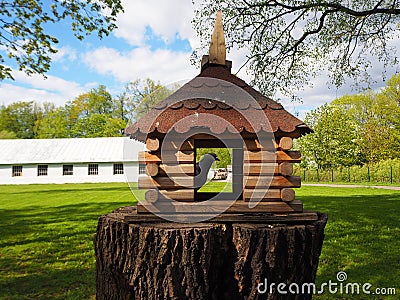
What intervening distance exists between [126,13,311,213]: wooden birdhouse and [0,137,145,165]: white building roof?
2948 cm

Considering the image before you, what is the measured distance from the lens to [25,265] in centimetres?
723

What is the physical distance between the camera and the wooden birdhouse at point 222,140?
2869mm

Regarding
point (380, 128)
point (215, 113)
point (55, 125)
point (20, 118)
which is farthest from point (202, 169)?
point (20, 118)

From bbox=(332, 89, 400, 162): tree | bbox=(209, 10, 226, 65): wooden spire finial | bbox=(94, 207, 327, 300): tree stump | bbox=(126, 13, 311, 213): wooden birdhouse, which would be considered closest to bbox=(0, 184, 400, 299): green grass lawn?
bbox=(94, 207, 327, 300): tree stump

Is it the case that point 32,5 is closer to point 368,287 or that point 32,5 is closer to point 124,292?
point 124,292

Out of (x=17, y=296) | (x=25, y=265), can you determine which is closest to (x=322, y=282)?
(x=17, y=296)

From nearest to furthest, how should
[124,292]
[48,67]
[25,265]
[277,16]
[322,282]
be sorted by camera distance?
[124,292] < [322,282] < [25,265] < [48,67] < [277,16]

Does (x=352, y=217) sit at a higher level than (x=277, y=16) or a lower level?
lower

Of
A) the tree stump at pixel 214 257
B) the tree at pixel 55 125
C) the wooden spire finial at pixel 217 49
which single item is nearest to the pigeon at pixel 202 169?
the tree stump at pixel 214 257

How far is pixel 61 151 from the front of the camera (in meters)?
35.2

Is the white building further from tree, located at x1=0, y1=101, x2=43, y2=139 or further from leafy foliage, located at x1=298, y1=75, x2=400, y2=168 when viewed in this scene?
tree, located at x1=0, y1=101, x2=43, y2=139

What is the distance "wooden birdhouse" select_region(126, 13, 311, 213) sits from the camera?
9.41ft

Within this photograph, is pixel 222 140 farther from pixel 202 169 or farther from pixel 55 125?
pixel 55 125

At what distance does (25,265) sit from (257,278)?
6.02 meters
